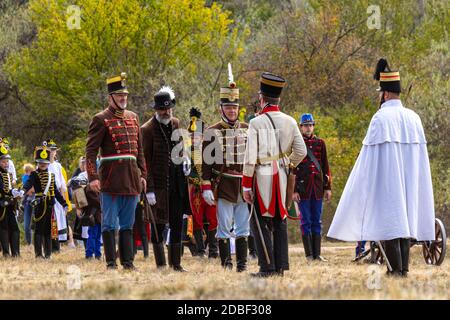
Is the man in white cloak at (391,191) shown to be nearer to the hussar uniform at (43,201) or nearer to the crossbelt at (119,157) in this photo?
the crossbelt at (119,157)

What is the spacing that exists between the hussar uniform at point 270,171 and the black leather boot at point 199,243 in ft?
21.3

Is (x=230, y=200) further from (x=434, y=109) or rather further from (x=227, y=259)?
(x=434, y=109)

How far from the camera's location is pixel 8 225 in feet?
56.0

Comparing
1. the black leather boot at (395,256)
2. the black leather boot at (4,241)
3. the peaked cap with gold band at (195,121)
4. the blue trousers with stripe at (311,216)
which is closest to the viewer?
the black leather boot at (395,256)

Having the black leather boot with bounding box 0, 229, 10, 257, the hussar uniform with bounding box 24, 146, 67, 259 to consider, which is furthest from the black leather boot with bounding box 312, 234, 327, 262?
the black leather boot with bounding box 0, 229, 10, 257

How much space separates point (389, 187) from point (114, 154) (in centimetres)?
337

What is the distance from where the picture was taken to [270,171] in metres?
10.9

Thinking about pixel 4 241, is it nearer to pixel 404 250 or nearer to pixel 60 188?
pixel 60 188

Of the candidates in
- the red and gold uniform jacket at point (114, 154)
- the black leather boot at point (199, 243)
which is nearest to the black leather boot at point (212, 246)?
the black leather boot at point (199, 243)

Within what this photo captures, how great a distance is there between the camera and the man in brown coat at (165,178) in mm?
12508

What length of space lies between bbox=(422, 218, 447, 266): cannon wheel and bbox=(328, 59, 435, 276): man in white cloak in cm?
308

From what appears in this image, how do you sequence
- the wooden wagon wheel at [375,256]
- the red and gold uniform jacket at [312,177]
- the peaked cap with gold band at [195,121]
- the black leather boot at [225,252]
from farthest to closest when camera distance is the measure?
1. the red and gold uniform jacket at [312,177]
2. the peaked cap with gold band at [195,121]
3. the wooden wagon wheel at [375,256]
4. the black leather boot at [225,252]

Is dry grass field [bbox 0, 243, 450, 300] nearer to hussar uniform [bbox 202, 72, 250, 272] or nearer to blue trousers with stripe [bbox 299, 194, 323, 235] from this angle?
hussar uniform [bbox 202, 72, 250, 272]
